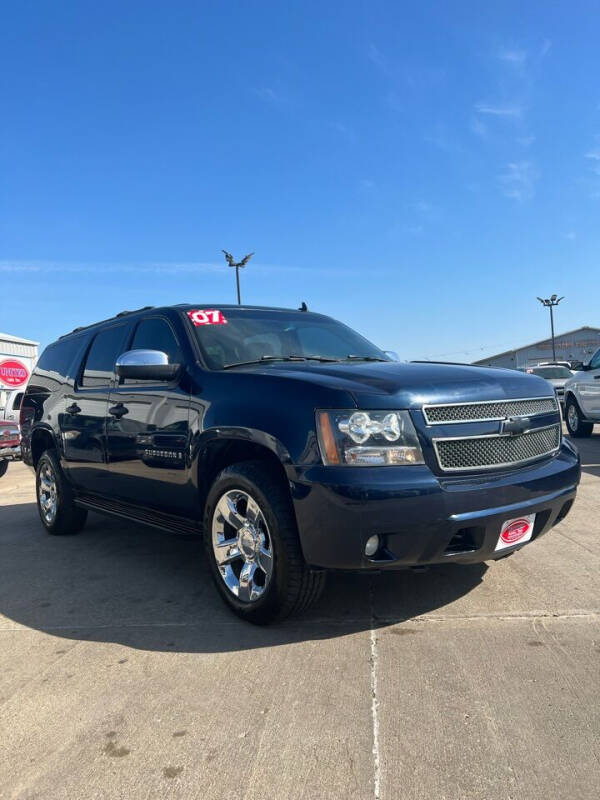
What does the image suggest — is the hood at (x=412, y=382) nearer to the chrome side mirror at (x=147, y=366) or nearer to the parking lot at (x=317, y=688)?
the chrome side mirror at (x=147, y=366)

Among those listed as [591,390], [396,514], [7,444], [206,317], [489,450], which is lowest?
[7,444]

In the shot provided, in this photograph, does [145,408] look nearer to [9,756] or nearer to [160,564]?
[160,564]

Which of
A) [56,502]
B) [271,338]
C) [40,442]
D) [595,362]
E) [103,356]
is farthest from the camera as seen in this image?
[595,362]

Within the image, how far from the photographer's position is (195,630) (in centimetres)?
322

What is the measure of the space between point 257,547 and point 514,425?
4.86 feet

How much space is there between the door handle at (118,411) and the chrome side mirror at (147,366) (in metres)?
0.57

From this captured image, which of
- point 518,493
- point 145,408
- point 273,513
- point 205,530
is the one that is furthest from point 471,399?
point 145,408

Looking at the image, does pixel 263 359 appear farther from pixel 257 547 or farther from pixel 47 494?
pixel 47 494

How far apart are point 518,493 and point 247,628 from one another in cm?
157

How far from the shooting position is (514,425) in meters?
3.15

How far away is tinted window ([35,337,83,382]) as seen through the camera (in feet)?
18.0

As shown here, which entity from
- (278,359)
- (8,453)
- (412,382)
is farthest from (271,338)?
(8,453)

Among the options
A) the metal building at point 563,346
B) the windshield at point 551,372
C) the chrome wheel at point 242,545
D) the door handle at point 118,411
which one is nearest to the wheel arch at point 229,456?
the chrome wheel at point 242,545

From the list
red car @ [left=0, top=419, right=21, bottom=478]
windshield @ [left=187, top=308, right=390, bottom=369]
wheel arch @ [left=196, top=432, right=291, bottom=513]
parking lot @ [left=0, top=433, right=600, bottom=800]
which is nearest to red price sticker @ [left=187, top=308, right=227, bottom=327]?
windshield @ [left=187, top=308, right=390, bottom=369]
